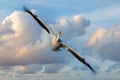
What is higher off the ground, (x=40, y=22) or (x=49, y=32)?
(x=40, y=22)

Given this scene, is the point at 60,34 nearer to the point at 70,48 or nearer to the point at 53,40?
the point at 53,40

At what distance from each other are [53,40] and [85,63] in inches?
435

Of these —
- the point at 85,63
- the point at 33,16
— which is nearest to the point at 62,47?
the point at 85,63

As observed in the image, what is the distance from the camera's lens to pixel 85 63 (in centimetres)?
6003

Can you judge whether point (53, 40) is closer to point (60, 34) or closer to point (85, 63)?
point (60, 34)

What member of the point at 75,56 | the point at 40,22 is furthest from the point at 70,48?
the point at 40,22

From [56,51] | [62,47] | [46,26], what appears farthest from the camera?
Answer: [46,26]

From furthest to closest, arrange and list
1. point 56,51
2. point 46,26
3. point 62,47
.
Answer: point 46,26, point 62,47, point 56,51

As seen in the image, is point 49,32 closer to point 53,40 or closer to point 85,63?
point 53,40

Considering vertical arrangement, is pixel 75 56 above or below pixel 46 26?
below

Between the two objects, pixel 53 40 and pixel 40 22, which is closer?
pixel 53 40

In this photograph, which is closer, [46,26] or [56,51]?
[56,51]

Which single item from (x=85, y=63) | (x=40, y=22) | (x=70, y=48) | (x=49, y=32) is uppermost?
(x=40, y=22)

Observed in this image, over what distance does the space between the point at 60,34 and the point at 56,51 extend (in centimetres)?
447
